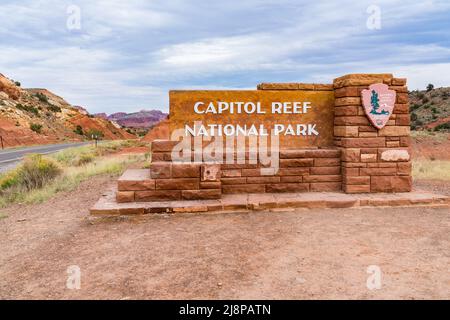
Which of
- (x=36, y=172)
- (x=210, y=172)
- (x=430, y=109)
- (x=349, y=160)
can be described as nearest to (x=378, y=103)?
(x=349, y=160)

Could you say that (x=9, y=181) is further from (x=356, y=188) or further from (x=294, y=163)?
(x=356, y=188)

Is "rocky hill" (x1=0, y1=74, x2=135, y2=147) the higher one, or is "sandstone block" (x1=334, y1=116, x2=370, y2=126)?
"rocky hill" (x1=0, y1=74, x2=135, y2=147)

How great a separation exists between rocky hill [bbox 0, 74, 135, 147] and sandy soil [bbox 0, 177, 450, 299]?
118 ft

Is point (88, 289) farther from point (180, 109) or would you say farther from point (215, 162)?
point (180, 109)

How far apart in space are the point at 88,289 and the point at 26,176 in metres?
8.56

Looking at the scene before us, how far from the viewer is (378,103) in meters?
7.66

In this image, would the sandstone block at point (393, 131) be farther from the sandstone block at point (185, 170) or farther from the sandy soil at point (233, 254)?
the sandstone block at point (185, 170)

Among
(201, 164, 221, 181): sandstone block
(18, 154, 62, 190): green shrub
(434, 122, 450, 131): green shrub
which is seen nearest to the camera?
(201, 164, 221, 181): sandstone block

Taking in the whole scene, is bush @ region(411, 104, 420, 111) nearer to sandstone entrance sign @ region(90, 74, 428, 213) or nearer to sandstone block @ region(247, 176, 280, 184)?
sandstone entrance sign @ region(90, 74, 428, 213)

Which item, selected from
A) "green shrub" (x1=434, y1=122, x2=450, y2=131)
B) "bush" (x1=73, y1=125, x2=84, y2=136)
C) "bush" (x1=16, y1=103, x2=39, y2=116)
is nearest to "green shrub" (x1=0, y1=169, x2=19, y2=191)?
"green shrub" (x1=434, y1=122, x2=450, y2=131)

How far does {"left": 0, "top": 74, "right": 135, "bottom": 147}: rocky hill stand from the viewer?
41412 millimetres
